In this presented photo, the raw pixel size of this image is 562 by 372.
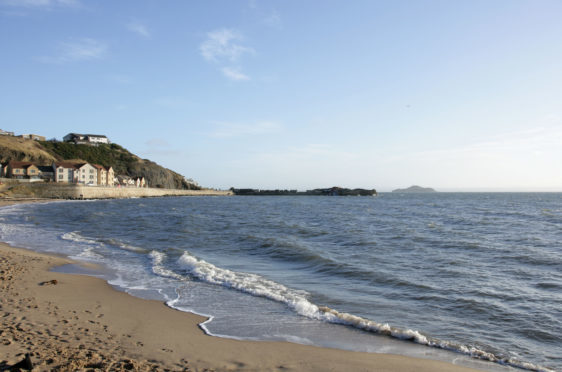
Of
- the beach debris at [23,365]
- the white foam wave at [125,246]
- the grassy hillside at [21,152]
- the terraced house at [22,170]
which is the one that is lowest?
the white foam wave at [125,246]

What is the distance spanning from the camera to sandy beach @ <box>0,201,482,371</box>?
5.81m

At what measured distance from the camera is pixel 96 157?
12862 centimetres

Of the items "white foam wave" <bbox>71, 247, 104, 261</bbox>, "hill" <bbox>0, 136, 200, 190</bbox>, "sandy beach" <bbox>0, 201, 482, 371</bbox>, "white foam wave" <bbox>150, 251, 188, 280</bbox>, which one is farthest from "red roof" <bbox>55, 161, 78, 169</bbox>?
"sandy beach" <bbox>0, 201, 482, 371</bbox>

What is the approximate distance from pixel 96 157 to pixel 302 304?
136m

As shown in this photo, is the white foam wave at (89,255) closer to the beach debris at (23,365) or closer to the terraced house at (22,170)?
the beach debris at (23,365)

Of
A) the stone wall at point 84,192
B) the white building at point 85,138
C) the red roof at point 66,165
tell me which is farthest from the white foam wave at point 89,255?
the white building at point 85,138

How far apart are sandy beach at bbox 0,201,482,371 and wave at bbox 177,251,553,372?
102 centimetres

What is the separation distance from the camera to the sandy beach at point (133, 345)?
5.81m

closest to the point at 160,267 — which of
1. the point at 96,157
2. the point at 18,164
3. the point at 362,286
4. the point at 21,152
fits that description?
the point at 362,286

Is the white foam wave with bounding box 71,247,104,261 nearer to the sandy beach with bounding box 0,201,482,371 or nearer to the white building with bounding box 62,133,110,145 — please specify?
the sandy beach with bounding box 0,201,482,371

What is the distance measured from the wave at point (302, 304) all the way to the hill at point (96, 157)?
107672mm

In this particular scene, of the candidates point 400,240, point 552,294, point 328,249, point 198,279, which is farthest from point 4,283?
point 400,240

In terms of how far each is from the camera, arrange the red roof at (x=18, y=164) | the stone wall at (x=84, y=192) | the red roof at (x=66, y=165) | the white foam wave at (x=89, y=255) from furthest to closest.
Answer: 1. the red roof at (x=66, y=165)
2. the red roof at (x=18, y=164)
3. the stone wall at (x=84, y=192)
4. the white foam wave at (x=89, y=255)

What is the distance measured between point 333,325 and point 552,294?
747 cm
